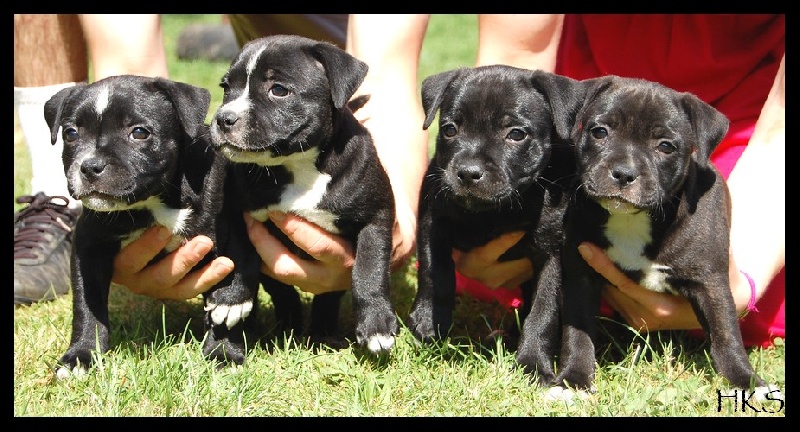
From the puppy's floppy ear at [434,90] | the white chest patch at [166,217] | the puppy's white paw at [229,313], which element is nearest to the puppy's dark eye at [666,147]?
the puppy's floppy ear at [434,90]

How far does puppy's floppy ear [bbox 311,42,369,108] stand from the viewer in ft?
13.3

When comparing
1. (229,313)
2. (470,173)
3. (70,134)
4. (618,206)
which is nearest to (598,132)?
(618,206)

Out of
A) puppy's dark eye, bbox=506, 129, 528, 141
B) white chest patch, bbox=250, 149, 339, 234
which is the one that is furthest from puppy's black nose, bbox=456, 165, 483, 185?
white chest patch, bbox=250, 149, 339, 234

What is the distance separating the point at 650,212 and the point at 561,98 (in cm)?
64

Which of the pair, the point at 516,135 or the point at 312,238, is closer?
the point at 516,135

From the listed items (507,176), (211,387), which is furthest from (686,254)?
(211,387)

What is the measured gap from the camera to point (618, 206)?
3691 millimetres

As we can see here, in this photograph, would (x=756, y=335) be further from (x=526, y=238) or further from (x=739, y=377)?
(x=526, y=238)

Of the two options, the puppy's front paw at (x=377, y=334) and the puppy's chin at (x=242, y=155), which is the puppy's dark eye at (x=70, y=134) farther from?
the puppy's front paw at (x=377, y=334)

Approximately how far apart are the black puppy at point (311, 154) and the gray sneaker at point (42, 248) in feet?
5.56

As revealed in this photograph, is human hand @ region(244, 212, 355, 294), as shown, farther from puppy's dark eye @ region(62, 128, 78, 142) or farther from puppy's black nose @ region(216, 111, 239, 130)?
puppy's dark eye @ region(62, 128, 78, 142)

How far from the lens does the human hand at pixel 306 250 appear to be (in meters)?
4.28

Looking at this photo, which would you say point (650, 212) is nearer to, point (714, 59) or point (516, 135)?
point (516, 135)

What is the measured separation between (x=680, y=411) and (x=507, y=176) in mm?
1227
